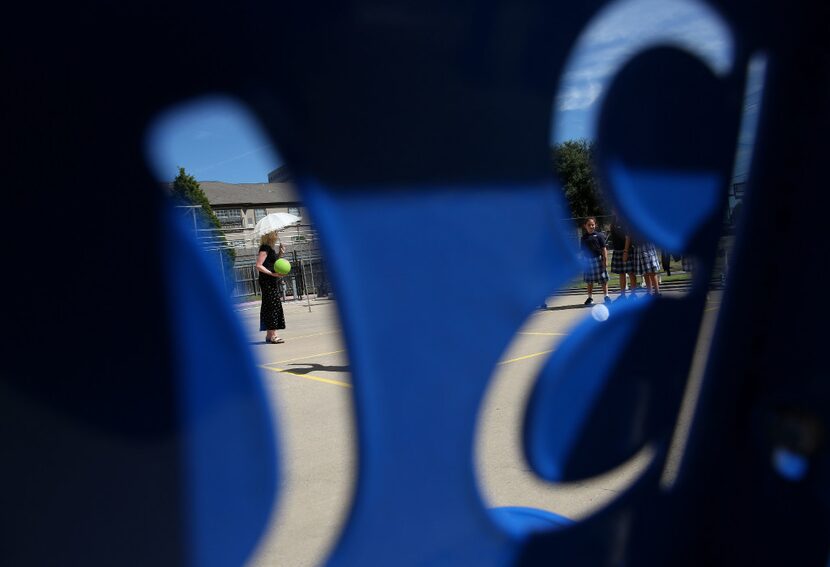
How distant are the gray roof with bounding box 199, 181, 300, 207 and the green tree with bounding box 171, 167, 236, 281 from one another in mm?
19

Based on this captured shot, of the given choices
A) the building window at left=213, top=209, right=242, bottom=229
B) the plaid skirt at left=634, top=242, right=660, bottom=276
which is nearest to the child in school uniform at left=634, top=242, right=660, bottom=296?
the plaid skirt at left=634, top=242, right=660, bottom=276

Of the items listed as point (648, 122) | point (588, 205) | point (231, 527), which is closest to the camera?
point (231, 527)

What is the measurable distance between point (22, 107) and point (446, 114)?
0.62 metres

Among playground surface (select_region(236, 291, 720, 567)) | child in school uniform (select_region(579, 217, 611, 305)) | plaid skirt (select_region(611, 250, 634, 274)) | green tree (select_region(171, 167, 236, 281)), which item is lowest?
playground surface (select_region(236, 291, 720, 567))

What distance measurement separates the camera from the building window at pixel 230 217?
50.4 inches

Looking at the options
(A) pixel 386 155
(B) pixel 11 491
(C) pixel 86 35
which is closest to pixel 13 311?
(B) pixel 11 491

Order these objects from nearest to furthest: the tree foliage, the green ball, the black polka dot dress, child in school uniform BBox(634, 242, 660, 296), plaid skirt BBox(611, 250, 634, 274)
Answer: the tree foliage
the green ball
child in school uniform BBox(634, 242, 660, 296)
the black polka dot dress
plaid skirt BBox(611, 250, 634, 274)

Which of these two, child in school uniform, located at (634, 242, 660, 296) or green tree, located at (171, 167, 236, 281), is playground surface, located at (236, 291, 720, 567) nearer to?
green tree, located at (171, 167, 236, 281)

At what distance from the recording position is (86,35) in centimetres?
81

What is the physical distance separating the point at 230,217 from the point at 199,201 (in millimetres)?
433

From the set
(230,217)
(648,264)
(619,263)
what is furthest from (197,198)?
(619,263)

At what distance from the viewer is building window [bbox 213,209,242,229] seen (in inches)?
50.4

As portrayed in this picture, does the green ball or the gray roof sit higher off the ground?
the gray roof

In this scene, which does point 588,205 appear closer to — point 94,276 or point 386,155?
point 386,155
